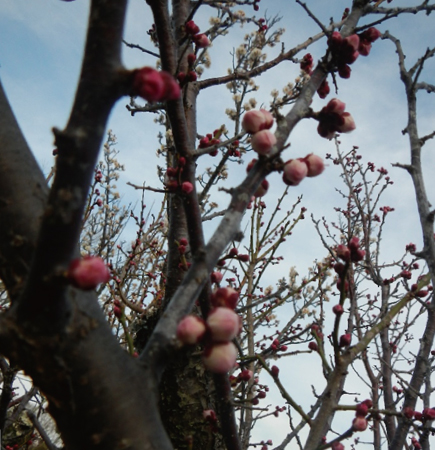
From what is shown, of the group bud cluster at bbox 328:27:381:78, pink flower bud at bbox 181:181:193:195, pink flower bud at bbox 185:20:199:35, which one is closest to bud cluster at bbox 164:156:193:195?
pink flower bud at bbox 181:181:193:195

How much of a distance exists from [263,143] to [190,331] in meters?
0.61

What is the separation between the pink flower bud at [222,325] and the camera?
928 mm

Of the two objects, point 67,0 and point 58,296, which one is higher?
point 67,0

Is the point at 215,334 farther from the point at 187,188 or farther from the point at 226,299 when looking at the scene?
the point at 187,188

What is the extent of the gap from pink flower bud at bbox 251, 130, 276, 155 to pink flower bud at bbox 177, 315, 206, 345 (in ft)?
1.82

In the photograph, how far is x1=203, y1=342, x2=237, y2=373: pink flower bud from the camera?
0.95 meters

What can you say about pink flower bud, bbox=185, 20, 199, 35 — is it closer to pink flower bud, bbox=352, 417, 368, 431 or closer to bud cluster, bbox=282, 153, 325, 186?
bud cluster, bbox=282, 153, 325, 186

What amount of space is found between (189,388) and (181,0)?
10.3ft

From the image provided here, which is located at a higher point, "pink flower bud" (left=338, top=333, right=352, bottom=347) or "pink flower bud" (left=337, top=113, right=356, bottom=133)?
"pink flower bud" (left=337, top=113, right=356, bottom=133)

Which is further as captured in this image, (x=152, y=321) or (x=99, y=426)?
(x=152, y=321)

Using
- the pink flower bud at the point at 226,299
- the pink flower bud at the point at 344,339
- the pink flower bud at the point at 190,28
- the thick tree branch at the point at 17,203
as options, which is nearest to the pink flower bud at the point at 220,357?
the pink flower bud at the point at 226,299

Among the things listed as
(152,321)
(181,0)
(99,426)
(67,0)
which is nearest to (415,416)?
(152,321)

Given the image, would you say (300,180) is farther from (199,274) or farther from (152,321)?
(152,321)

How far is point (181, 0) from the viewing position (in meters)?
3.36
